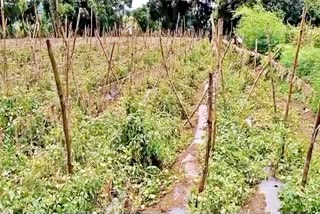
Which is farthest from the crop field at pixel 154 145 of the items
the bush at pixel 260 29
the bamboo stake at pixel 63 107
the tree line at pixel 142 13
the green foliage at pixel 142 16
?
the green foliage at pixel 142 16

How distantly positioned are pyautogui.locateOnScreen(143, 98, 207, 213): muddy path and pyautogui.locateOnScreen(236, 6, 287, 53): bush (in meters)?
8.85

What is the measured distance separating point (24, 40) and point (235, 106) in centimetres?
954

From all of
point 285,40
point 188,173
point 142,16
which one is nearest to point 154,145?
point 188,173

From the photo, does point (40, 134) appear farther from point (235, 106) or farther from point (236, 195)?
point (235, 106)

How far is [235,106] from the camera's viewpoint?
829 centimetres

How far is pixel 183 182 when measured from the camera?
18.1ft

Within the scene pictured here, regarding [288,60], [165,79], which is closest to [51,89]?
[165,79]

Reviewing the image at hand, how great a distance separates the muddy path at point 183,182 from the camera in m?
4.95

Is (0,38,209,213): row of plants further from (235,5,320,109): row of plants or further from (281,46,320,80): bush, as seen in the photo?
(235,5,320,109): row of plants

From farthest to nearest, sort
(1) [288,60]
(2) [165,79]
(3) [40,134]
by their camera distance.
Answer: (1) [288,60] < (2) [165,79] < (3) [40,134]

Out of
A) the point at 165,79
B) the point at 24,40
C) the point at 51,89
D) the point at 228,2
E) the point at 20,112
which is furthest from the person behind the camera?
the point at 228,2

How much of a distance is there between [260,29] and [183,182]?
37.0 ft

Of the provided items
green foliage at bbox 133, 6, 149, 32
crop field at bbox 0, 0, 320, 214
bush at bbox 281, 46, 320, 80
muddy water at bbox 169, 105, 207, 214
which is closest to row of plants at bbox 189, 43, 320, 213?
crop field at bbox 0, 0, 320, 214

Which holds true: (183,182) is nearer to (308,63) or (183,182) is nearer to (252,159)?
(252,159)
